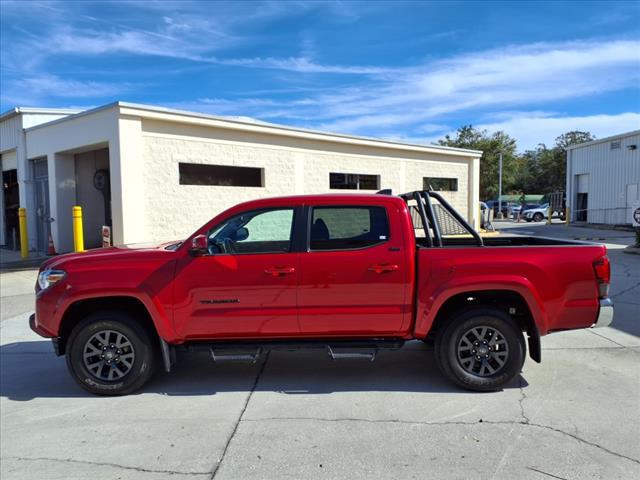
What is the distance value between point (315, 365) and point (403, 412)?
148cm

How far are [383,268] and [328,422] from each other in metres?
1.42

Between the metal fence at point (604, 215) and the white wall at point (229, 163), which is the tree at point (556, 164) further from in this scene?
the white wall at point (229, 163)

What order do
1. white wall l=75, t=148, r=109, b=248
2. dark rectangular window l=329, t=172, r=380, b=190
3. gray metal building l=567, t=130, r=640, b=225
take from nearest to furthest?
white wall l=75, t=148, r=109, b=248
dark rectangular window l=329, t=172, r=380, b=190
gray metal building l=567, t=130, r=640, b=225

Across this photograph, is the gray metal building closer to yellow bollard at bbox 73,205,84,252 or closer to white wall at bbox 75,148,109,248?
white wall at bbox 75,148,109,248

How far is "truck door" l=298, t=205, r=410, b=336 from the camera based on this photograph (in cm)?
461

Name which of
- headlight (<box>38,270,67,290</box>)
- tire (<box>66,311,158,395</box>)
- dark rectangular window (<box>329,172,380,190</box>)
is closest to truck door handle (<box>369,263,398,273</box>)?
tire (<box>66,311,158,395</box>)

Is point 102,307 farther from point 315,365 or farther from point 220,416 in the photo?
point 315,365

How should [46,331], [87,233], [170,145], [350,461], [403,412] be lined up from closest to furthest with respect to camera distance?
[350,461], [403,412], [46,331], [170,145], [87,233]

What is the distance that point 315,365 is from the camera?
5.55 metres

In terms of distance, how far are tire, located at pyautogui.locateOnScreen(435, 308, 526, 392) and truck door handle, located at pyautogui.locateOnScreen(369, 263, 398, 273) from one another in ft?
2.49

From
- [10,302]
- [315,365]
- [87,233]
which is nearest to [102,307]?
[315,365]

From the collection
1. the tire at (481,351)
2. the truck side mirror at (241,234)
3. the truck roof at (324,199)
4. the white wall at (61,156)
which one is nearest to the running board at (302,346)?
the tire at (481,351)

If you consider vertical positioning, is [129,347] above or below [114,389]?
above

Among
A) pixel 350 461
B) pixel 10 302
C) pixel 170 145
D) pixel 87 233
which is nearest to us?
pixel 350 461
